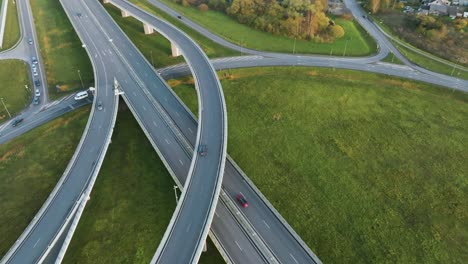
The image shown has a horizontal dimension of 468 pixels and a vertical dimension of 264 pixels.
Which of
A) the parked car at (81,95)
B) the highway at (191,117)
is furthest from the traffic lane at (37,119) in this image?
the highway at (191,117)

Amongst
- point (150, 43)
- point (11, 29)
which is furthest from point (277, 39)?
point (11, 29)

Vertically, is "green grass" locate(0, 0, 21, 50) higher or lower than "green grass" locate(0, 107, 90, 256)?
higher

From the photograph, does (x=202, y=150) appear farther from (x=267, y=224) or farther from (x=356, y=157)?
(x=356, y=157)

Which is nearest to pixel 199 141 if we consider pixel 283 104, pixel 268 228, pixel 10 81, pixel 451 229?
pixel 268 228

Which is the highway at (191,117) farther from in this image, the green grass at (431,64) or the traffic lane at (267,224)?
the green grass at (431,64)

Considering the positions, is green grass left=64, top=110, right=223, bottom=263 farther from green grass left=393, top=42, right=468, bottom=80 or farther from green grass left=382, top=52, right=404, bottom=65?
green grass left=393, top=42, right=468, bottom=80

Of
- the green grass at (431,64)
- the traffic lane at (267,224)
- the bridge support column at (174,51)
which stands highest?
the bridge support column at (174,51)

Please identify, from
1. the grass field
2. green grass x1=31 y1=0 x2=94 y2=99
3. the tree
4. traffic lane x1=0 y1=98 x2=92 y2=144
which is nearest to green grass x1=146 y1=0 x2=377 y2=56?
the tree
